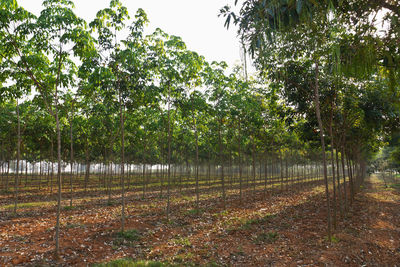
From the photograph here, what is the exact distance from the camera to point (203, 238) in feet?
34.2

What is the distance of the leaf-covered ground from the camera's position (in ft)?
26.9

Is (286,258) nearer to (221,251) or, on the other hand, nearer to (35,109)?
(221,251)

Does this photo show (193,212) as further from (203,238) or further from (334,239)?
(334,239)

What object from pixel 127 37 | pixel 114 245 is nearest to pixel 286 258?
pixel 114 245

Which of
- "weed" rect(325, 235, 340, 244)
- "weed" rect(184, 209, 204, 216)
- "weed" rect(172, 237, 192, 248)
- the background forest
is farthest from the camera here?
"weed" rect(184, 209, 204, 216)

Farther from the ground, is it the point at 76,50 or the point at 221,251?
the point at 76,50

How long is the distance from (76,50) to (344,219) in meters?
16.1

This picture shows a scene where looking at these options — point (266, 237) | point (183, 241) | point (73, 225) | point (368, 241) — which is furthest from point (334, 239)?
point (73, 225)

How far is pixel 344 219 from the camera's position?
14.6m

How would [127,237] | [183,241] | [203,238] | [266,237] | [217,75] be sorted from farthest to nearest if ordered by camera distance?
[217,75] < [266,237] < [203,238] < [127,237] < [183,241]

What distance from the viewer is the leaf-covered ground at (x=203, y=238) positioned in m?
8.20

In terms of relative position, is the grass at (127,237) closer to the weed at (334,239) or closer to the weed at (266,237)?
the weed at (266,237)

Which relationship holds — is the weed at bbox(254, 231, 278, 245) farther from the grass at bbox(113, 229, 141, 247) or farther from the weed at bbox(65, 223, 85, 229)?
the weed at bbox(65, 223, 85, 229)

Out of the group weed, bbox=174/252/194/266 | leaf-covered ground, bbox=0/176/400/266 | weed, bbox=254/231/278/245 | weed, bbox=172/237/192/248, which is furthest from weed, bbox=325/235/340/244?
weed, bbox=174/252/194/266
